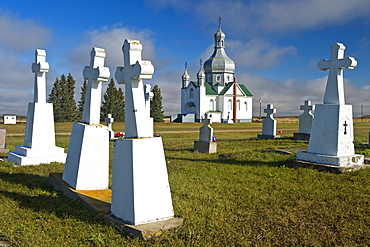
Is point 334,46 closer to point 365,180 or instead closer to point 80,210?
point 365,180

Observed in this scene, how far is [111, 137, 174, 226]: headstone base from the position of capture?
3933 mm

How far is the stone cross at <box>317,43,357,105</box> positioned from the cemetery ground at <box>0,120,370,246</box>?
1.96m

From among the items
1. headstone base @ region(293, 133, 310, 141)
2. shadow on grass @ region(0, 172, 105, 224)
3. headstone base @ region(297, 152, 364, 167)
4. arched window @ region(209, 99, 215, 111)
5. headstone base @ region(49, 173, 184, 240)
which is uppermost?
arched window @ region(209, 99, 215, 111)

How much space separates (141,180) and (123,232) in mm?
636

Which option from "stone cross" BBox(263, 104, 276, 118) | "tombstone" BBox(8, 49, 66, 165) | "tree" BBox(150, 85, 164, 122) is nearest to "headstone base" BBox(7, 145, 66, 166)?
"tombstone" BBox(8, 49, 66, 165)

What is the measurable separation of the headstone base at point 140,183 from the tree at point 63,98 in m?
51.9

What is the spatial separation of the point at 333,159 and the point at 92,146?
557 cm

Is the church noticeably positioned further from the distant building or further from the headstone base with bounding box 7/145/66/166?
the headstone base with bounding box 7/145/66/166

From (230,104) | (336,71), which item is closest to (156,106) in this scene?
(230,104)

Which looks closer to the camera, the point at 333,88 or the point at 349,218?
the point at 349,218

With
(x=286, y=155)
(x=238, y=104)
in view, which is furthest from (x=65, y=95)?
(x=286, y=155)

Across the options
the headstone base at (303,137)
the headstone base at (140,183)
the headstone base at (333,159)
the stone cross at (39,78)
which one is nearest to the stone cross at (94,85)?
the headstone base at (140,183)

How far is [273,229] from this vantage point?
3904 millimetres

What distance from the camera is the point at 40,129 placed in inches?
366
